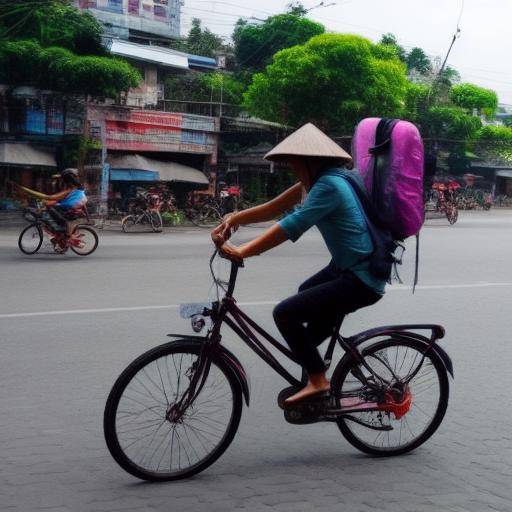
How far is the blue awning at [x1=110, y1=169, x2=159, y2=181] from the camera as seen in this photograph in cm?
3072

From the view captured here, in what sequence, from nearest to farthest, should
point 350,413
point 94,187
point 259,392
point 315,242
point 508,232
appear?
point 350,413, point 259,392, point 315,242, point 508,232, point 94,187

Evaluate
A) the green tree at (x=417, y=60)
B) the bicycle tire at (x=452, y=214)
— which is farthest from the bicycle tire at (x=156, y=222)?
the green tree at (x=417, y=60)

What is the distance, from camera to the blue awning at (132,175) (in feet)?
101

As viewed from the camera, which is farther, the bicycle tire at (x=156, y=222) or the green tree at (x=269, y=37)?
the green tree at (x=269, y=37)

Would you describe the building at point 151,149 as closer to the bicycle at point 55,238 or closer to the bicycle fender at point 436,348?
the bicycle at point 55,238

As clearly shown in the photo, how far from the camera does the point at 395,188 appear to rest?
3.95 metres

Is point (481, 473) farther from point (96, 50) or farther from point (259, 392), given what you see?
point (96, 50)

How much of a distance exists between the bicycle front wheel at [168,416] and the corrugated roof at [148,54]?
32735 millimetres

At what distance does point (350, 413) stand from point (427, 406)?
489mm

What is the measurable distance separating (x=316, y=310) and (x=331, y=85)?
3568 centimetres

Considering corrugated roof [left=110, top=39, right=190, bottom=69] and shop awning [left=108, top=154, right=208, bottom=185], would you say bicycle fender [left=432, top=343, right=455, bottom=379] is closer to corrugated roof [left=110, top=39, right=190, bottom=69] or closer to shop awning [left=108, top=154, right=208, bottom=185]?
shop awning [left=108, top=154, right=208, bottom=185]

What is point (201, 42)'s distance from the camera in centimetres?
5475

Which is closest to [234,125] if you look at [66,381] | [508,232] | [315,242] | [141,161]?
[141,161]

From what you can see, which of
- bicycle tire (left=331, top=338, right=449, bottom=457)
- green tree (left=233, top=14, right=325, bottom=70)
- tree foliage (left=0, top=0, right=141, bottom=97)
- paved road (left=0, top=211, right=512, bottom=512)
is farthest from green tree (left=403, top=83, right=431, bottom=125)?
bicycle tire (left=331, top=338, right=449, bottom=457)
